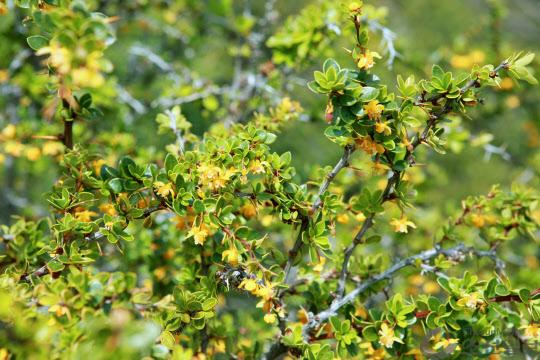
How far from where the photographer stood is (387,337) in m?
1.34

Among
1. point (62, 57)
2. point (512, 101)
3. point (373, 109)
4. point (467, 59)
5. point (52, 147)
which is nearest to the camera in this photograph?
point (62, 57)

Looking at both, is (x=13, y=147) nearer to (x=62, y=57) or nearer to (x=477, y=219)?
(x=62, y=57)

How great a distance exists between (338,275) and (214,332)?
17.8 inches

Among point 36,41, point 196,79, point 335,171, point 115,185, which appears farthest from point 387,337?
point 196,79

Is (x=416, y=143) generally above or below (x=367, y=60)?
below

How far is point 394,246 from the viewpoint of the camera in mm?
3346

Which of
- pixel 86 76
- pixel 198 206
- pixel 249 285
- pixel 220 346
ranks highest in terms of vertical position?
pixel 86 76

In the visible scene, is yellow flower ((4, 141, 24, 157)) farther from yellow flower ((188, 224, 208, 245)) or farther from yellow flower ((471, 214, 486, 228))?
yellow flower ((471, 214, 486, 228))

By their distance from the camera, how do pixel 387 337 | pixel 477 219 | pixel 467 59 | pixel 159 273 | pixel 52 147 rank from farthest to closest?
pixel 467 59
pixel 159 273
pixel 52 147
pixel 477 219
pixel 387 337

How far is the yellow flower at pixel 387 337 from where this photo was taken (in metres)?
1.33

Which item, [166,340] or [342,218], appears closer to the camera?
[166,340]

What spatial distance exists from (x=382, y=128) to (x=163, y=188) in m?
0.59

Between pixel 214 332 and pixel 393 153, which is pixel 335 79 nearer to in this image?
pixel 393 153

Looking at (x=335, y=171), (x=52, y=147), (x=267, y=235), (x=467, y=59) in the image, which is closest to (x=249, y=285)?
(x=267, y=235)
